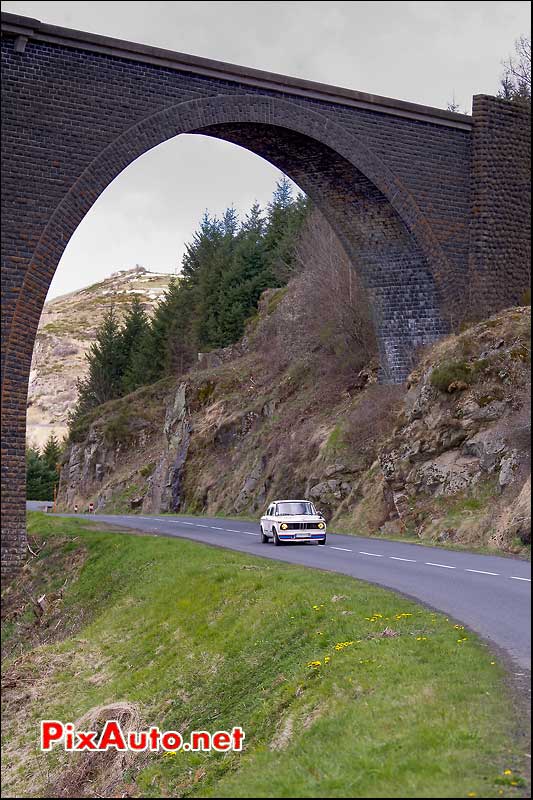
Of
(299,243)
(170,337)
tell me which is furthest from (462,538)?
(170,337)

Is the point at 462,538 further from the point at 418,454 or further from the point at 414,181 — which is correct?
the point at 414,181

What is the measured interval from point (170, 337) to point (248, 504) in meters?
37.7

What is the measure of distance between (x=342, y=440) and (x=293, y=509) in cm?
839

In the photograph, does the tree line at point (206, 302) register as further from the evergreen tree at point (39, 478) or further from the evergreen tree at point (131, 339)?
the evergreen tree at point (39, 478)

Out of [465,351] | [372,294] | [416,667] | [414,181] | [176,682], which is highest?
[414,181]

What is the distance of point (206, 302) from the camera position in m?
71.8

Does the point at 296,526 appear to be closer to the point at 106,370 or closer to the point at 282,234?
the point at 282,234

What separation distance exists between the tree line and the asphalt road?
32882 mm

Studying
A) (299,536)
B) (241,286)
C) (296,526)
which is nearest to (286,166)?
(296,526)

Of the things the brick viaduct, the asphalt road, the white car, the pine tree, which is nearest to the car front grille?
the white car

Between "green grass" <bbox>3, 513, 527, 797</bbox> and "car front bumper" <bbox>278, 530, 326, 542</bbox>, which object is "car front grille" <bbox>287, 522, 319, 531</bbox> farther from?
"green grass" <bbox>3, 513, 527, 797</bbox>

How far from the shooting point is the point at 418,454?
98.1 feet

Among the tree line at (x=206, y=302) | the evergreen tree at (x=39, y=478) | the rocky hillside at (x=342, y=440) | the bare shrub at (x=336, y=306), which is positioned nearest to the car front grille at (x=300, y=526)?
the rocky hillside at (x=342, y=440)

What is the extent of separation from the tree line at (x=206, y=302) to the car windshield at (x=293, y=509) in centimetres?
3068
